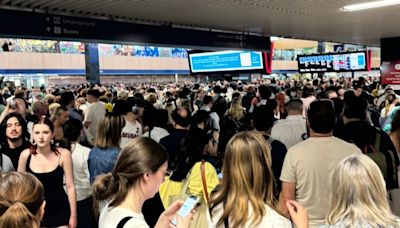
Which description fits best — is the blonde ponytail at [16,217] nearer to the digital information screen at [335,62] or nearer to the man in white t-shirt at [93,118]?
the man in white t-shirt at [93,118]

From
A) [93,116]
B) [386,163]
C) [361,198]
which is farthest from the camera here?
[93,116]

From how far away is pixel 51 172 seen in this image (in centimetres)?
365

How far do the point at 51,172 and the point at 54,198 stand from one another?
21 centimetres

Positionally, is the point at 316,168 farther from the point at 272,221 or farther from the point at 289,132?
the point at 289,132

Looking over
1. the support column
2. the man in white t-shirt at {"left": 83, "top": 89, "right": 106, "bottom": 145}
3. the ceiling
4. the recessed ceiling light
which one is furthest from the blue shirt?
the support column

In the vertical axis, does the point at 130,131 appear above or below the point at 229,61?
below

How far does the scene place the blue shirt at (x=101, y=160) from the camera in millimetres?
4082

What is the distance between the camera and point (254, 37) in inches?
480

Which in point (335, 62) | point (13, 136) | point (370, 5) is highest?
point (370, 5)

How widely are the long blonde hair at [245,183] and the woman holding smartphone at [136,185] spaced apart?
0.27m

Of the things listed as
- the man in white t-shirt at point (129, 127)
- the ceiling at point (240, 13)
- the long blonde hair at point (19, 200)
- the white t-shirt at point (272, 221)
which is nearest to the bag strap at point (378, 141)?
the white t-shirt at point (272, 221)

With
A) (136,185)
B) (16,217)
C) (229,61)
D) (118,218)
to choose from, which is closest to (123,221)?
(118,218)

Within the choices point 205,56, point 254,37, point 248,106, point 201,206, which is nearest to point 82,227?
point 201,206

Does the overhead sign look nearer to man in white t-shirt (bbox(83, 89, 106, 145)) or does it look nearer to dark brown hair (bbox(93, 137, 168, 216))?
man in white t-shirt (bbox(83, 89, 106, 145))
